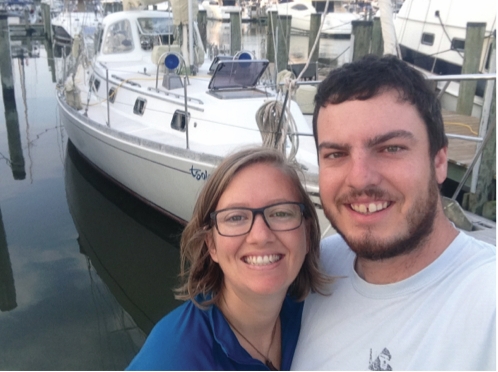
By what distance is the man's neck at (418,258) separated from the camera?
1.57 m

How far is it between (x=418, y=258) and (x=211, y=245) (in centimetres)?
73

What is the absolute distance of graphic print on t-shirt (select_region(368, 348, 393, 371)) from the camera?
4.77 feet

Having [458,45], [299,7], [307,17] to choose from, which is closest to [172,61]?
[458,45]

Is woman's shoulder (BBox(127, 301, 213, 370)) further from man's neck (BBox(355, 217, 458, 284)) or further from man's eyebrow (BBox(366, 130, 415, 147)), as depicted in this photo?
man's eyebrow (BBox(366, 130, 415, 147))

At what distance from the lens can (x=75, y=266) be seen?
22.6 feet

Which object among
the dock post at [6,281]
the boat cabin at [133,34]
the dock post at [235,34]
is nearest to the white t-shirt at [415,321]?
the dock post at [6,281]

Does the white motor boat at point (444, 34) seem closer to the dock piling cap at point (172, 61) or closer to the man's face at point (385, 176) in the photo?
the dock piling cap at point (172, 61)

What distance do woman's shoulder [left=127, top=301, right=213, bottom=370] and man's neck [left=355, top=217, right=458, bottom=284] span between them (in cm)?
61

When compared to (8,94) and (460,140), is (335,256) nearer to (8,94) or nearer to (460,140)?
(460,140)

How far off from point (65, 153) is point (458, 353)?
10.9 metres

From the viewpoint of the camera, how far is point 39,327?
5.54 meters

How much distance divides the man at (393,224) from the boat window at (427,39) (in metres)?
13.2

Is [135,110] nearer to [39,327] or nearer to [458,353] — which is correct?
[39,327]

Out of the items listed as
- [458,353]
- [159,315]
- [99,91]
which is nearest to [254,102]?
[159,315]
